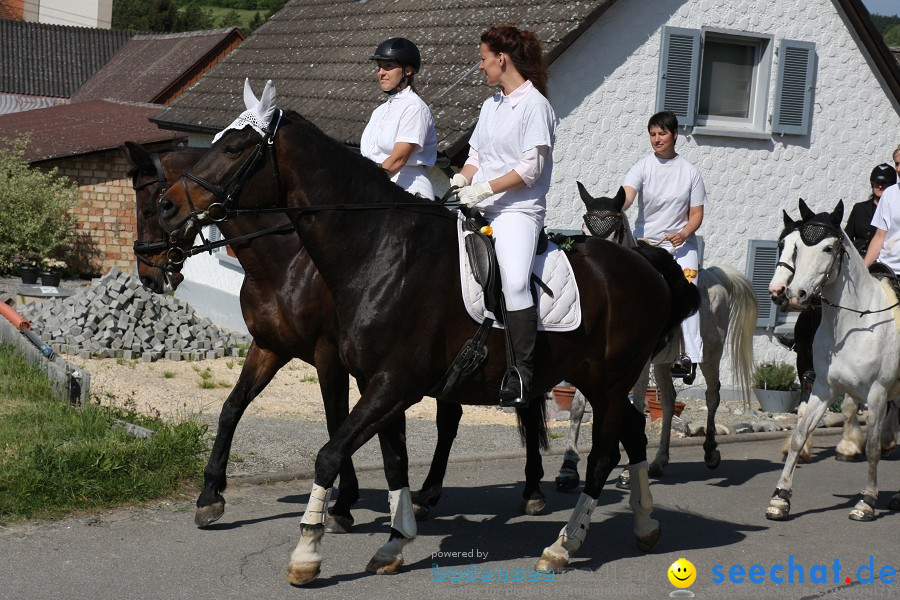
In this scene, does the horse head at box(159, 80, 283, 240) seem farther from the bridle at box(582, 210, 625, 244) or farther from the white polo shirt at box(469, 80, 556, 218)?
the bridle at box(582, 210, 625, 244)

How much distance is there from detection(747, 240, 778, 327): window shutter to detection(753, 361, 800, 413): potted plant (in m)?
1.02

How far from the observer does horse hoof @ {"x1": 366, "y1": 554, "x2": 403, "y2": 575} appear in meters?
5.86

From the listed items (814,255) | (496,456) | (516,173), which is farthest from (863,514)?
(516,173)

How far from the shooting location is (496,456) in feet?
30.2

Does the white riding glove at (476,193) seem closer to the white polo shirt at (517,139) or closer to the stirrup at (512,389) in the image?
the white polo shirt at (517,139)

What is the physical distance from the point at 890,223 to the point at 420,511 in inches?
173

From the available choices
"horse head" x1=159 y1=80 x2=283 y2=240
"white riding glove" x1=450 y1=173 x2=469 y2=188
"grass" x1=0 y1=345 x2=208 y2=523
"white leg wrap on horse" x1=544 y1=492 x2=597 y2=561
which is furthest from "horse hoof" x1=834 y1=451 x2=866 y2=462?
"horse head" x1=159 y1=80 x2=283 y2=240

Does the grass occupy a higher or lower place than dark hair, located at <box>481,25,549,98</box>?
lower

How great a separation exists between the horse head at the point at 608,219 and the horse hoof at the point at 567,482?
1.84 m

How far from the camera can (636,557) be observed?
6.55 metres

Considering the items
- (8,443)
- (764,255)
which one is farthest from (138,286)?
(764,255)

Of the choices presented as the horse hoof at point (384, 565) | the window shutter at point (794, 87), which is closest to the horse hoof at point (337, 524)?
the horse hoof at point (384, 565)

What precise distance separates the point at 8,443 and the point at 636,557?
4.44 meters

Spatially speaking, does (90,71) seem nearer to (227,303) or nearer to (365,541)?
(227,303)
